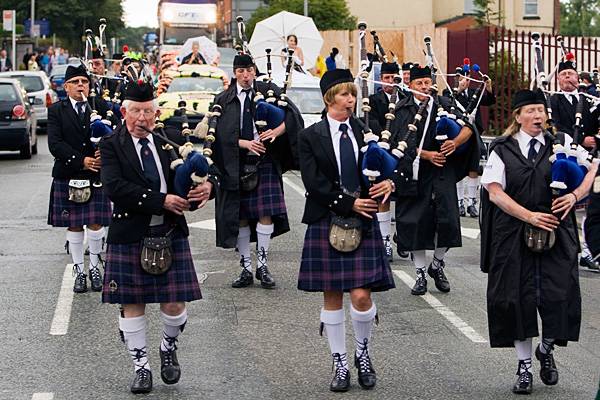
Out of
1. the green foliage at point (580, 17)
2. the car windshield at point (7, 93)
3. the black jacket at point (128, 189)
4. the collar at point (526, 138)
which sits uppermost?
the green foliage at point (580, 17)

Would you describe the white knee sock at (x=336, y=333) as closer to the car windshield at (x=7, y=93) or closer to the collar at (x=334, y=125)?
the collar at (x=334, y=125)

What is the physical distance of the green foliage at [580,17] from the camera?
7912 cm

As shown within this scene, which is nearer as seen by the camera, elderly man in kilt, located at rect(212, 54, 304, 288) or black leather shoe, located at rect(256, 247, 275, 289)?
elderly man in kilt, located at rect(212, 54, 304, 288)

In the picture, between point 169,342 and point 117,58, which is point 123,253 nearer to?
point 169,342

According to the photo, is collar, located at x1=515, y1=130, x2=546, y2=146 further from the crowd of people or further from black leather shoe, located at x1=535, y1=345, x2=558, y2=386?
black leather shoe, located at x1=535, y1=345, x2=558, y2=386

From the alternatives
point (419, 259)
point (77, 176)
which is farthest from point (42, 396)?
point (419, 259)

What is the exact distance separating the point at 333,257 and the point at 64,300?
354 cm

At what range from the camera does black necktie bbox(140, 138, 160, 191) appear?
7.18m

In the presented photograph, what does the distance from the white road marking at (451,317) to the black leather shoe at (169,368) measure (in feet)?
7.64

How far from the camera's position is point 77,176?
10617 mm

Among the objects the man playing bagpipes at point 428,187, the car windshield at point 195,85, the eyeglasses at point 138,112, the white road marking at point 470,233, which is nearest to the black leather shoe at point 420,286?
the man playing bagpipes at point 428,187

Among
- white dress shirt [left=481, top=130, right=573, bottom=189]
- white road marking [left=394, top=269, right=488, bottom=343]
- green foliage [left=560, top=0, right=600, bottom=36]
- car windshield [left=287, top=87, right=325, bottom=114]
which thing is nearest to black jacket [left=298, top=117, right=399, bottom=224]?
white dress shirt [left=481, top=130, right=573, bottom=189]

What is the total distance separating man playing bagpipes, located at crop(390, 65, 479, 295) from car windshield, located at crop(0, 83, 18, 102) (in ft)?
48.3

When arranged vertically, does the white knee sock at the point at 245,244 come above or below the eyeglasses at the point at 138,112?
below
